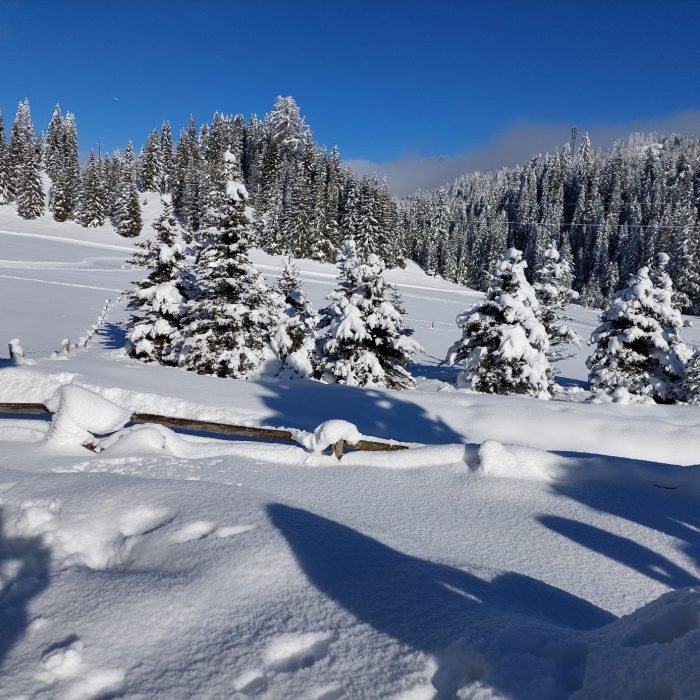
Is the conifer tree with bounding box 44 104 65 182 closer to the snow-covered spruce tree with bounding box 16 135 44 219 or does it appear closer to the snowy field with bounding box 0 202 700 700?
the snow-covered spruce tree with bounding box 16 135 44 219

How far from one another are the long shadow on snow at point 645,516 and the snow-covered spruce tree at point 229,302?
13305 millimetres

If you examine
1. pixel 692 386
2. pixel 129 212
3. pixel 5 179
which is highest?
pixel 5 179

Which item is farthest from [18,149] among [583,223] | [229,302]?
[583,223]

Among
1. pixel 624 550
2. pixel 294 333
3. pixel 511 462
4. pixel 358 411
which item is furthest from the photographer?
pixel 294 333

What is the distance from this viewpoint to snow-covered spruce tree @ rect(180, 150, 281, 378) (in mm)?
17016

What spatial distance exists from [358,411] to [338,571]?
8.46 m

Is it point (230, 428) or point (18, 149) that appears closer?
point (230, 428)

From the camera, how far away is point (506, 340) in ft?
53.5

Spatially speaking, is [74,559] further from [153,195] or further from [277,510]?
[153,195]

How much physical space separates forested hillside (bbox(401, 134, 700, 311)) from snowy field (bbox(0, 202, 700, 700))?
72.3m

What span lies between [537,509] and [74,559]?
14.1 feet

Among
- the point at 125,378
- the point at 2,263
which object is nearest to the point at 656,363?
the point at 125,378

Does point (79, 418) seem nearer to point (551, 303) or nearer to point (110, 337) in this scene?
point (110, 337)

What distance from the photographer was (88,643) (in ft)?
9.05
